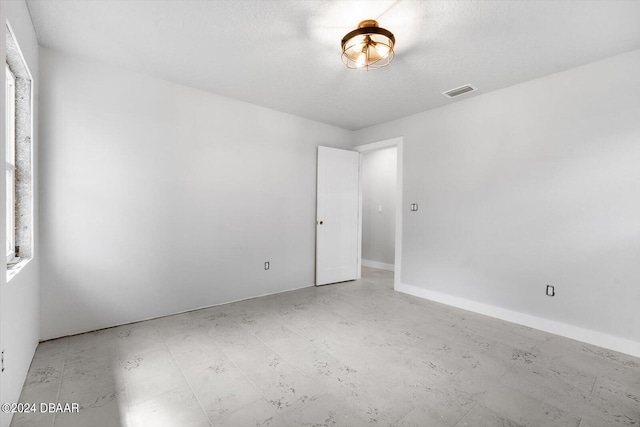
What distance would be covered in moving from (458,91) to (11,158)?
4090 millimetres

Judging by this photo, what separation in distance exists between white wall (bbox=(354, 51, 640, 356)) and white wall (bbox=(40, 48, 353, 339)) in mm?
2105

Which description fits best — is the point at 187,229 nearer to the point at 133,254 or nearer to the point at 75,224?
the point at 133,254

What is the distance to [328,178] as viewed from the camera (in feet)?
14.9

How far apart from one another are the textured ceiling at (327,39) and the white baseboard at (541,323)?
8.17ft

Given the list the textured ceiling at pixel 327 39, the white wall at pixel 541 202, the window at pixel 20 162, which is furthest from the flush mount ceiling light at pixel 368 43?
the window at pixel 20 162

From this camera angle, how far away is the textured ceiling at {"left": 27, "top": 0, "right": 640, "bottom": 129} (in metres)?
1.97

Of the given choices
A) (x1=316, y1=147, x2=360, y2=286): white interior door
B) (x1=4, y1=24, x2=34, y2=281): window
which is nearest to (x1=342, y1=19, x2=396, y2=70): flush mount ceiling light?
(x1=316, y1=147, x2=360, y2=286): white interior door

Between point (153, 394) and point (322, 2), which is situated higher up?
point (322, 2)

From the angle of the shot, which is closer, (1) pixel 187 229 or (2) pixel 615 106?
(2) pixel 615 106

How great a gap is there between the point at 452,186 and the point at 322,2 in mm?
2653

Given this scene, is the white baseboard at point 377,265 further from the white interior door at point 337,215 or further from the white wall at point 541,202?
the white wall at point 541,202

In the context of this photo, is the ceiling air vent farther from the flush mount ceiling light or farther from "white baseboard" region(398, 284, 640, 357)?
"white baseboard" region(398, 284, 640, 357)

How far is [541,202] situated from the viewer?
116 inches

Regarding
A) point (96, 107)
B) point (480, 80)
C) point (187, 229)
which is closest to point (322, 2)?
point (480, 80)
